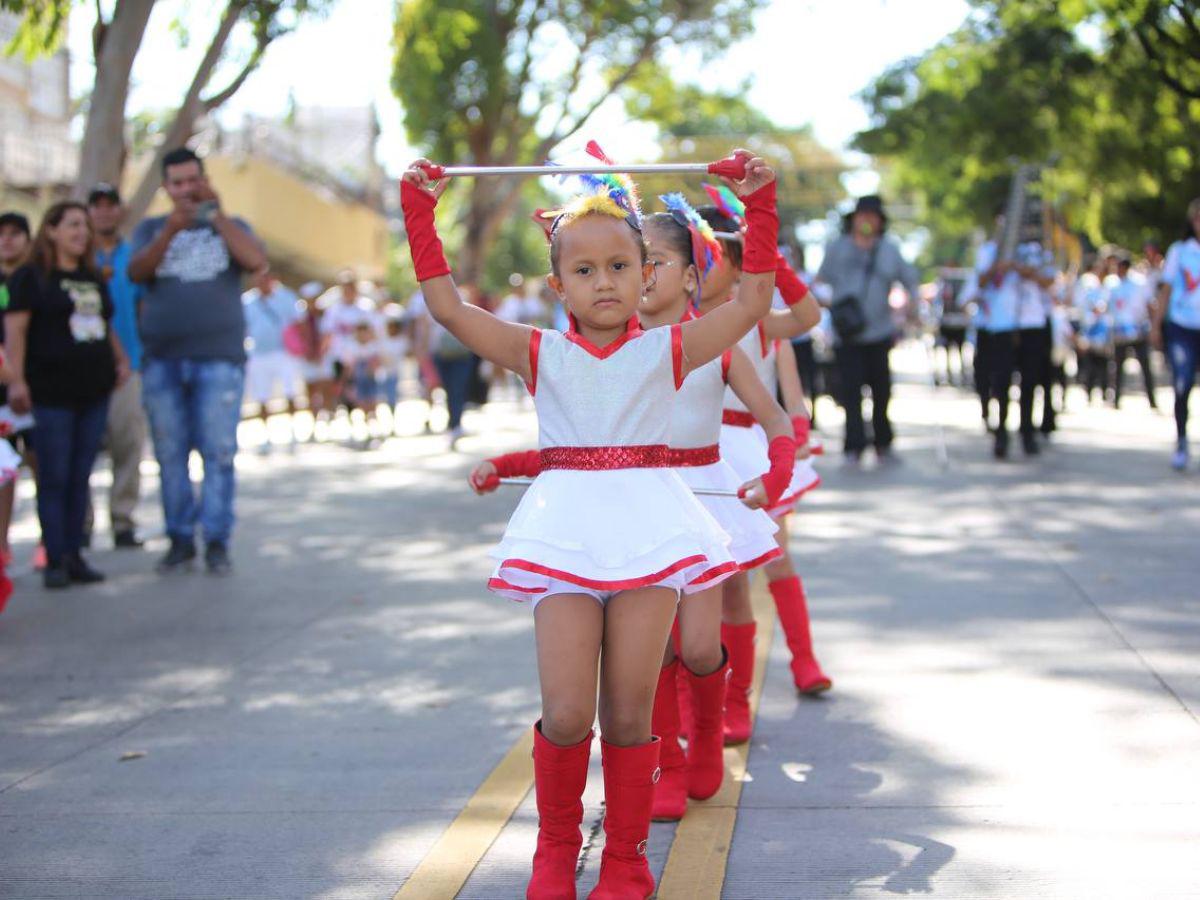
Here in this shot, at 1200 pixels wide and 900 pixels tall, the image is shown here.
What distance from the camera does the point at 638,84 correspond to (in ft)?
128

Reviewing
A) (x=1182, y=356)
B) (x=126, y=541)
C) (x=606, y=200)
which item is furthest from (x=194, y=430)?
(x=1182, y=356)

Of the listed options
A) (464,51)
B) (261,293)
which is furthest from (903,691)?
(464,51)

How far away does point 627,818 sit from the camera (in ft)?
13.8

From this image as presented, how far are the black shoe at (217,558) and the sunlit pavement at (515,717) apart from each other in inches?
5.3

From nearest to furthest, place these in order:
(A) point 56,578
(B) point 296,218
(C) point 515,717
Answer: (C) point 515,717, (A) point 56,578, (B) point 296,218

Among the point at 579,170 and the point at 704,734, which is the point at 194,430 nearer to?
the point at 704,734

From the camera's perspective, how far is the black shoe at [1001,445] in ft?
49.6

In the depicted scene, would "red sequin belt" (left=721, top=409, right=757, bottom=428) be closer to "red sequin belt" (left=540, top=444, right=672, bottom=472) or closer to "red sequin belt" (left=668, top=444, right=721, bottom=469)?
Answer: "red sequin belt" (left=668, top=444, right=721, bottom=469)

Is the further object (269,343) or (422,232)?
(269,343)

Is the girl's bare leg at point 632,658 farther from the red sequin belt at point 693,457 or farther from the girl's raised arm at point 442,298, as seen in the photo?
the red sequin belt at point 693,457

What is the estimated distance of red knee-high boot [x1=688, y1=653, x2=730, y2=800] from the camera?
201 inches

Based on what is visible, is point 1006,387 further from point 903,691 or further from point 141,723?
point 141,723

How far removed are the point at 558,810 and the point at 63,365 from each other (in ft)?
19.7

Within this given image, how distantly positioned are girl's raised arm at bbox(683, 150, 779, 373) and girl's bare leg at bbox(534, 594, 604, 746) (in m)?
0.67
